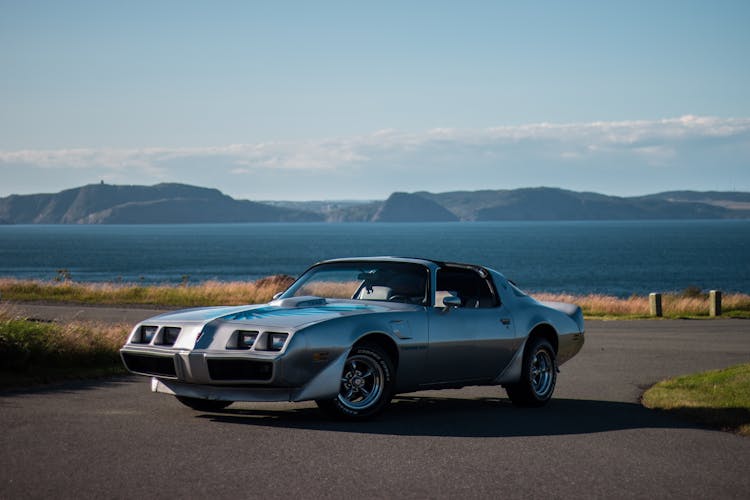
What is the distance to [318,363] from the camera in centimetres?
892

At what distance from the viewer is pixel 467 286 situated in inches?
444

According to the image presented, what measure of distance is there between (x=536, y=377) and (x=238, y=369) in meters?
3.88

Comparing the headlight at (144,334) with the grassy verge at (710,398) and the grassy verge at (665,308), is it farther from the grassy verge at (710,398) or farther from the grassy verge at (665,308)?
the grassy verge at (665,308)

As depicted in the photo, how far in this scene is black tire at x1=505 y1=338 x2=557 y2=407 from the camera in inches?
438

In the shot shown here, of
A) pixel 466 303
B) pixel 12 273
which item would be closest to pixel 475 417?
pixel 466 303

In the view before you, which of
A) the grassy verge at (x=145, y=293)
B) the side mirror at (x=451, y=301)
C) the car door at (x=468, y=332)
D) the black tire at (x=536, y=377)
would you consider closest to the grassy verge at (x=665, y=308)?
the grassy verge at (x=145, y=293)

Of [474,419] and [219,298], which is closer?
[474,419]

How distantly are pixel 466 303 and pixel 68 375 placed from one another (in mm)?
5560

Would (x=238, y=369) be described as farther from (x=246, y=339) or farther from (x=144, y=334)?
(x=144, y=334)

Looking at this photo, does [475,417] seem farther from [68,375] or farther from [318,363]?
[68,375]

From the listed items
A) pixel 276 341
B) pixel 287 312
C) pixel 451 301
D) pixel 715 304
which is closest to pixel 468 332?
pixel 451 301

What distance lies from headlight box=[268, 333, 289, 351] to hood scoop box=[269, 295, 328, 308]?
1039 millimetres

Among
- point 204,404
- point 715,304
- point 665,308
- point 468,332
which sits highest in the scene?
point 468,332

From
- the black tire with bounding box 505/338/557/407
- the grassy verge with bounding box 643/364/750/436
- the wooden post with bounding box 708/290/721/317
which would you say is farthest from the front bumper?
the wooden post with bounding box 708/290/721/317
